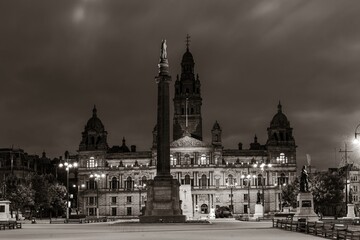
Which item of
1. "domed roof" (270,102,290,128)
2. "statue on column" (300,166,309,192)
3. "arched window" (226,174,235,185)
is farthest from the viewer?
"domed roof" (270,102,290,128)

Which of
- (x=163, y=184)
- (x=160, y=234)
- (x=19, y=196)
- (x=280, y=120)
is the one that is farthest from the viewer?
(x=280, y=120)

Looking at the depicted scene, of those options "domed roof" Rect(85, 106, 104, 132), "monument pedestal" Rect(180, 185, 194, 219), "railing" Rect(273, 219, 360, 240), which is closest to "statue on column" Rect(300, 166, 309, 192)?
"railing" Rect(273, 219, 360, 240)

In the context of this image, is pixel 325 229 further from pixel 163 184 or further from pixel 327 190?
pixel 327 190

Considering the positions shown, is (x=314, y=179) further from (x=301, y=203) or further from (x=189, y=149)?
(x=301, y=203)

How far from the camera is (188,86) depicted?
620ft

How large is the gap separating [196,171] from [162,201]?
4106 inches

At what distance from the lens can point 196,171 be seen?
172375mm

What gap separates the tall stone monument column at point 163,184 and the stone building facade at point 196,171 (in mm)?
97482

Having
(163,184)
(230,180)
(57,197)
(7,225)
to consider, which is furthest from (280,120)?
(7,225)

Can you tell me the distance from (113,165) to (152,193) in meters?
111

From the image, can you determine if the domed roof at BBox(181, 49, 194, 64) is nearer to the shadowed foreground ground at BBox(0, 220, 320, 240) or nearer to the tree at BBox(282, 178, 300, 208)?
the tree at BBox(282, 178, 300, 208)

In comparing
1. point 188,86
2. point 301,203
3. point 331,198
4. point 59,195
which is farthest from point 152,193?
point 188,86

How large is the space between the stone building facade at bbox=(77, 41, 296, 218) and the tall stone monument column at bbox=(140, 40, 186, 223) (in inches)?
3838

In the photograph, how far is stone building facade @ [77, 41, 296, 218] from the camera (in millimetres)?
171000
